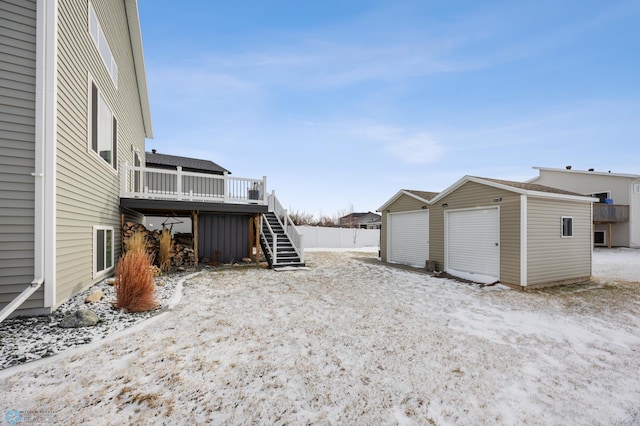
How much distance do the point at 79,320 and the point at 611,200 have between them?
2713 cm

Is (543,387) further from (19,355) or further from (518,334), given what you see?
(19,355)

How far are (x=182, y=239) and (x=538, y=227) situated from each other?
11.5 meters

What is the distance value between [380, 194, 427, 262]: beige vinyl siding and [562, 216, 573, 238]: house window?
4.07 metres

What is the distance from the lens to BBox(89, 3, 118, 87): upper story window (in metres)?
5.72

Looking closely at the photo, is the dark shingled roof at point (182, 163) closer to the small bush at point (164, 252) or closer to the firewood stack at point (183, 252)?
the firewood stack at point (183, 252)

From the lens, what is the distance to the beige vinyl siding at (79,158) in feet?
13.9

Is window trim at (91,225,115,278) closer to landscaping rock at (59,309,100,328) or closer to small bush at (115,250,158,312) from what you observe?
small bush at (115,250,158,312)

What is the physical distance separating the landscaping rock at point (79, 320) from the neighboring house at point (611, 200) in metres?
24.2

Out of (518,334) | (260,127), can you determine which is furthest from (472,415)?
(260,127)

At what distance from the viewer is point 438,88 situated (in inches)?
499

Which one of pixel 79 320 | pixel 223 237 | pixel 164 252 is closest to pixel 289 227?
pixel 223 237

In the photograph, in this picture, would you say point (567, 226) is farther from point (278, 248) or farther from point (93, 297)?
point (93, 297)

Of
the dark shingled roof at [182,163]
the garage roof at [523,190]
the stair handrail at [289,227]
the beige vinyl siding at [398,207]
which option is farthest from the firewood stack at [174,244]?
the garage roof at [523,190]

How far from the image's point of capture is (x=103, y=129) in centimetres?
641
